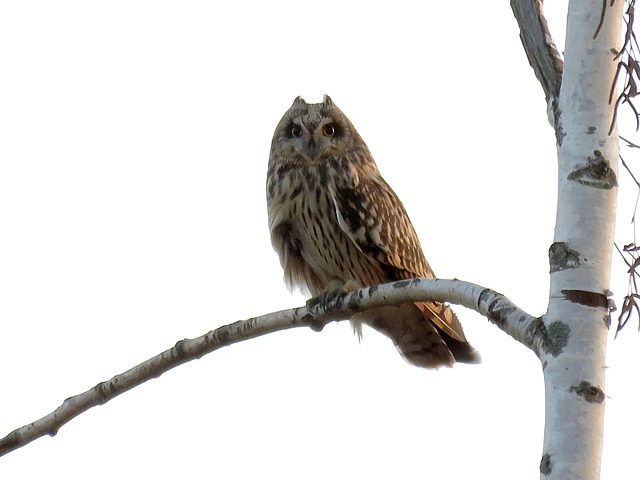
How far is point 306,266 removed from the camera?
192 inches

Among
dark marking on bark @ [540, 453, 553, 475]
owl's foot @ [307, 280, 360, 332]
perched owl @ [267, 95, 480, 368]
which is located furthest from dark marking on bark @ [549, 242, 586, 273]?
perched owl @ [267, 95, 480, 368]

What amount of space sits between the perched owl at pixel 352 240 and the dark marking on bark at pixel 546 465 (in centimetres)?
240

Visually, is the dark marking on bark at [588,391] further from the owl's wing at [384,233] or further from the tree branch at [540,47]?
the owl's wing at [384,233]

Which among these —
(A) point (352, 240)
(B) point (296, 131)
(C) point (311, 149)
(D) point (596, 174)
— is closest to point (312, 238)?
(A) point (352, 240)

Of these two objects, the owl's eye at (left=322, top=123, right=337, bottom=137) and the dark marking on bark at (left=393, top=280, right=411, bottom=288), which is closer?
the dark marking on bark at (left=393, top=280, right=411, bottom=288)

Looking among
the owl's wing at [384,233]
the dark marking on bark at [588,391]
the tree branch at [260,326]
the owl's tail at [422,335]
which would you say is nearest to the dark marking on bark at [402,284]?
the tree branch at [260,326]

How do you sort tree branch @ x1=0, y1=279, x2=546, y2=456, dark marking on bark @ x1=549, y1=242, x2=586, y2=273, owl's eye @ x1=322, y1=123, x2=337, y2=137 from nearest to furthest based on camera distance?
dark marking on bark @ x1=549, y1=242, x2=586, y2=273, tree branch @ x1=0, y1=279, x2=546, y2=456, owl's eye @ x1=322, y1=123, x2=337, y2=137

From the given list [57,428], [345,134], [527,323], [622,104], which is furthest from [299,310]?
[345,134]

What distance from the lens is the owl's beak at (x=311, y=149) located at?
509cm

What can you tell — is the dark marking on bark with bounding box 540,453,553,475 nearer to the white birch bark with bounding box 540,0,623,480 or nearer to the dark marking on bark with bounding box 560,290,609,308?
the white birch bark with bounding box 540,0,623,480

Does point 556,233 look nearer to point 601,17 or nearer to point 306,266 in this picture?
point 601,17

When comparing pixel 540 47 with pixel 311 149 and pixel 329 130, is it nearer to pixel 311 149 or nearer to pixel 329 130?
pixel 311 149

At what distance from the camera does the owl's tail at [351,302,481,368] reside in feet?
15.9

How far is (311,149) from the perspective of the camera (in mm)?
5137
